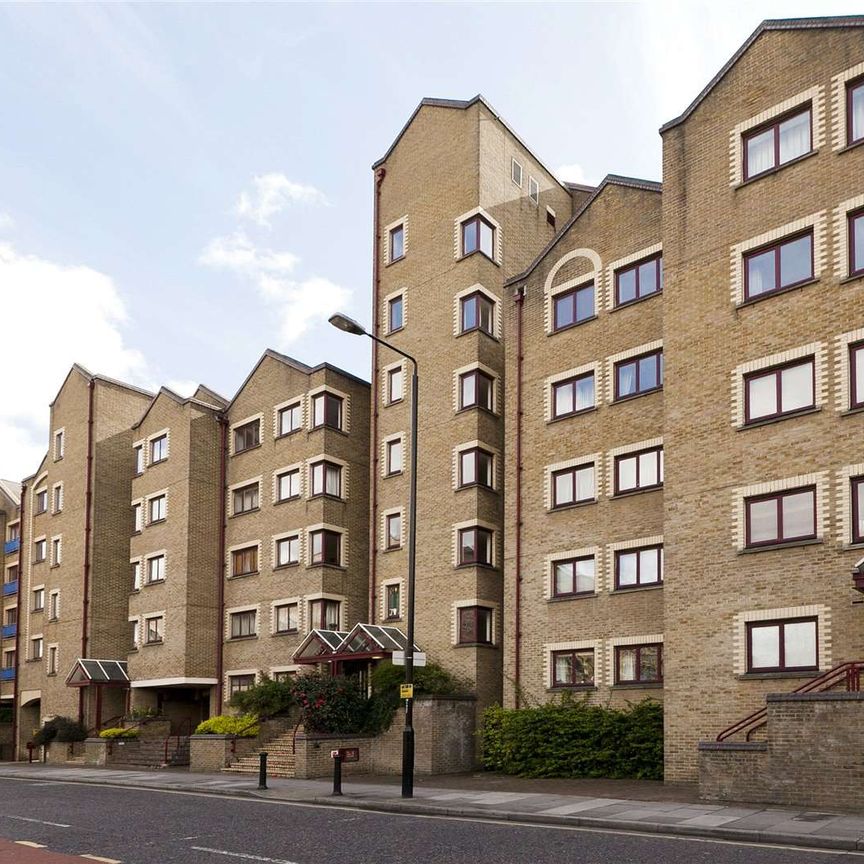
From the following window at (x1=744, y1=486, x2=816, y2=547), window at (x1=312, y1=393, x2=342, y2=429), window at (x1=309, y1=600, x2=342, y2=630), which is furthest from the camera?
window at (x1=312, y1=393, x2=342, y2=429)

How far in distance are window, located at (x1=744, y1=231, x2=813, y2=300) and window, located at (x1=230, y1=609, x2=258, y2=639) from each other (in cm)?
2295

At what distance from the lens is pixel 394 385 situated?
119ft

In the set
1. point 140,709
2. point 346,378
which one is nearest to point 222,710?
point 140,709

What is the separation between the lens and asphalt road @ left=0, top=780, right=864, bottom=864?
13.6m

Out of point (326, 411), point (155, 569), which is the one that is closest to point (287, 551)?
point (326, 411)

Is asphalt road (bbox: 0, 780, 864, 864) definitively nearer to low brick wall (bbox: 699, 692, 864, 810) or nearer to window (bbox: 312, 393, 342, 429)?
low brick wall (bbox: 699, 692, 864, 810)

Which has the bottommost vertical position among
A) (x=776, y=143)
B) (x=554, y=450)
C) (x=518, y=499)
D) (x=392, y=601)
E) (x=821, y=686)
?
(x=821, y=686)

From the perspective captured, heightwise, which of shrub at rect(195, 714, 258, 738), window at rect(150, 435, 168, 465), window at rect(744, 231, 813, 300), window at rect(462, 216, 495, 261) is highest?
window at rect(462, 216, 495, 261)

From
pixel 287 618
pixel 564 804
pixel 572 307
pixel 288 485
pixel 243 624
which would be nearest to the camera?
pixel 564 804

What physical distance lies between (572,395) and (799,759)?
45.4ft

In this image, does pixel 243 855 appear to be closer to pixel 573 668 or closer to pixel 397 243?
pixel 573 668

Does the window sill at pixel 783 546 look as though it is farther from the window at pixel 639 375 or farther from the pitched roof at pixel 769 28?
the pitched roof at pixel 769 28

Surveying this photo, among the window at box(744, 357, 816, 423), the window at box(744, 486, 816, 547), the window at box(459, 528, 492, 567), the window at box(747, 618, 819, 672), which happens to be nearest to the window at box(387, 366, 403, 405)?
Answer: the window at box(459, 528, 492, 567)

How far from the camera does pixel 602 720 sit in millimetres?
26938
